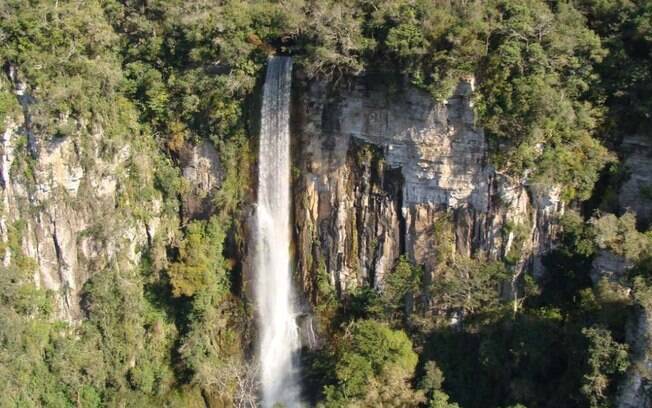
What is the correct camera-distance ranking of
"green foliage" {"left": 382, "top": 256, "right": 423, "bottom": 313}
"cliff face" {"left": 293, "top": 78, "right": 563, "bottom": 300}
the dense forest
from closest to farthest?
the dense forest
"cliff face" {"left": 293, "top": 78, "right": 563, "bottom": 300}
"green foliage" {"left": 382, "top": 256, "right": 423, "bottom": 313}

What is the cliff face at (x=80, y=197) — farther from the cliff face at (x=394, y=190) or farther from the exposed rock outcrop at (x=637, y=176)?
the exposed rock outcrop at (x=637, y=176)

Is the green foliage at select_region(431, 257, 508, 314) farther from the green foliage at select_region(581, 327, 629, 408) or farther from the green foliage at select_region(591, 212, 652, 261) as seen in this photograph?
the green foliage at select_region(581, 327, 629, 408)

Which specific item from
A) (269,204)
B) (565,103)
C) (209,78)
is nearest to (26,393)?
(269,204)

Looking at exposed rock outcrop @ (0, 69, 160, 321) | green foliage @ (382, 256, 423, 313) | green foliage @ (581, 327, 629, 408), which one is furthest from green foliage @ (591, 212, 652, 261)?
exposed rock outcrop @ (0, 69, 160, 321)

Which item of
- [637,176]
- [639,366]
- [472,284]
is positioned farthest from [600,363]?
[637,176]

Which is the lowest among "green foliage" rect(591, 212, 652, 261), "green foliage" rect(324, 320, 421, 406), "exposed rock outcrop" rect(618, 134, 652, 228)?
"green foliage" rect(324, 320, 421, 406)

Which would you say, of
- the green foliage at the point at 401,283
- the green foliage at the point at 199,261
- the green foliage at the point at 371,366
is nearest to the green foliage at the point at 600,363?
the green foliage at the point at 371,366

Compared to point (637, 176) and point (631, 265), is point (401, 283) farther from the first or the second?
point (637, 176)
